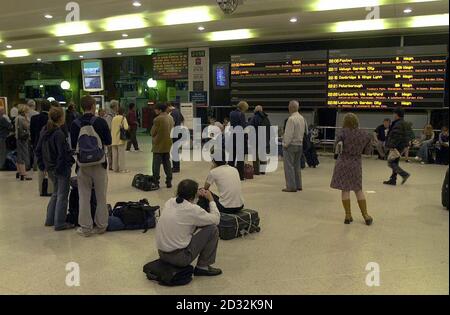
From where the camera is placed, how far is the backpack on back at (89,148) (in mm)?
4535

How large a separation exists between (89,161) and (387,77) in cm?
910

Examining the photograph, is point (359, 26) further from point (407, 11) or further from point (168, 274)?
point (168, 274)

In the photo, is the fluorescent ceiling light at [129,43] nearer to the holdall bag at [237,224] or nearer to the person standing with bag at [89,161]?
the person standing with bag at [89,161]

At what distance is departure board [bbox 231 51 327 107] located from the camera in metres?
12.0

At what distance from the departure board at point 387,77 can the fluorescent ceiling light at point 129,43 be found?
577 cm

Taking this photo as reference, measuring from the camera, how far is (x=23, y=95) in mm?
20797

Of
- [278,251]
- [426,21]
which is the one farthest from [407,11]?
[278,251]

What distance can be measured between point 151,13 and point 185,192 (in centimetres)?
671

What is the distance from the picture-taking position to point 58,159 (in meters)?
5.00

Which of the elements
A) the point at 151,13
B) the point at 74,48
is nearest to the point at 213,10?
the point at 151,13

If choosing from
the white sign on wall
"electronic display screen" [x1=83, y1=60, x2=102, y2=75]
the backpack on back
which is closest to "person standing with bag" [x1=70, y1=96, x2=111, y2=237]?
the backpack on back

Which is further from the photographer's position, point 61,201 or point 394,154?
point 394,154

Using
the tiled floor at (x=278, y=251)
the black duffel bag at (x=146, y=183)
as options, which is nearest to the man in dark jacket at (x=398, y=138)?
the tiled floor at (x=278, y=251)

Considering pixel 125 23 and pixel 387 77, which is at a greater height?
pixel 125 23
